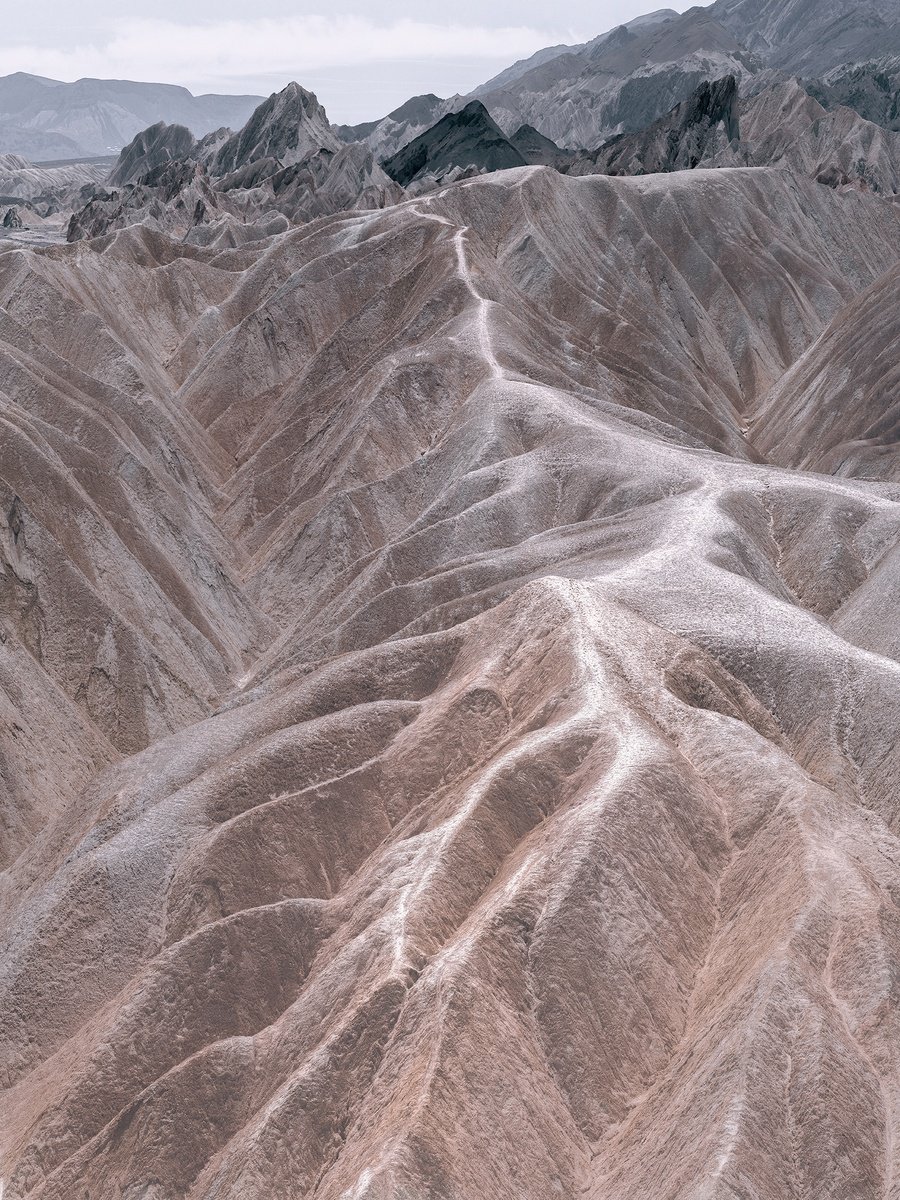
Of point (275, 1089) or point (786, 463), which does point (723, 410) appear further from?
point (275, 1089)

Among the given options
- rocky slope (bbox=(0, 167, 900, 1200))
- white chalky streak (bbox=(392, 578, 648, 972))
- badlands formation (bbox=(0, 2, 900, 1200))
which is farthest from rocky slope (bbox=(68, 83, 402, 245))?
white chalky streak (bbox=(392, 578, 648, 972))

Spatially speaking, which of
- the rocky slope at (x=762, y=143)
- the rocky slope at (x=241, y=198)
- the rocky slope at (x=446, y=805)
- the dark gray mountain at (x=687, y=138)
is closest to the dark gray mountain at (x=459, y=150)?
the rocky slope at (x=762, y=143)

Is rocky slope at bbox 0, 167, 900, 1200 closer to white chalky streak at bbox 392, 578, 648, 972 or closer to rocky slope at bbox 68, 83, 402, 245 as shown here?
white chalky streak at bbox 392, 578, 648, 972

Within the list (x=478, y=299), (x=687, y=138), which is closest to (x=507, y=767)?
(x=478, y=299)

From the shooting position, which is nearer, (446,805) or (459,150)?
(446,805)

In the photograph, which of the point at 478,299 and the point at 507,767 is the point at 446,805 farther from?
the point at 478,299

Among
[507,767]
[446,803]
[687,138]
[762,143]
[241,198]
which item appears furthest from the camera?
[762,143]

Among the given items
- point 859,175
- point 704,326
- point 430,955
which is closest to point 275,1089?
point 430,955
